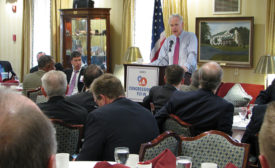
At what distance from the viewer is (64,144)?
319 centimetres

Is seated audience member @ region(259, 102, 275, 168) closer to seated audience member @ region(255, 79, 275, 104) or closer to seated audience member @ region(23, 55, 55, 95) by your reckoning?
seated audience member @ region(255, 79, 275, 104)

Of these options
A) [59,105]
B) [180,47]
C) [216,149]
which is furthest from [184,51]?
[216,149]

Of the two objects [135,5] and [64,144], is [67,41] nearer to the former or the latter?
[135,5]

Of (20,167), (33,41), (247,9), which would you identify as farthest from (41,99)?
(33,41)

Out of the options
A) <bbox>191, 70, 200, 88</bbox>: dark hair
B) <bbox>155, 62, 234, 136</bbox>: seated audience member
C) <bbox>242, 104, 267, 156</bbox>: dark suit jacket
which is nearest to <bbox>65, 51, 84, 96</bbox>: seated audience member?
<bbox>191, 70, 200, 88</bbox>: dark hair

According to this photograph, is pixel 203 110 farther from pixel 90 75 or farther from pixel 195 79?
pixel 90 75

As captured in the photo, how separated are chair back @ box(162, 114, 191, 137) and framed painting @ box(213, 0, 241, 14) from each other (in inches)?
180

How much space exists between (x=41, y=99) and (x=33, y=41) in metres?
6.14

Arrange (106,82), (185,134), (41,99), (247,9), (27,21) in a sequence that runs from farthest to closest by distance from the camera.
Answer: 1. (27,21)
2. (247,9)
3. (41,99)
4. (185,134)
5. (106,82)

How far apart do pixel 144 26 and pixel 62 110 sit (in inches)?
230

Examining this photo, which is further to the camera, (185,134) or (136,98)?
(136,98)

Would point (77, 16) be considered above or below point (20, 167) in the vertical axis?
above

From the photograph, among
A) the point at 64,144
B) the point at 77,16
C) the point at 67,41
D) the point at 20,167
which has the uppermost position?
the point at 77,16

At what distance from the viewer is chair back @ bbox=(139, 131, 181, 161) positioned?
2.48 metres
